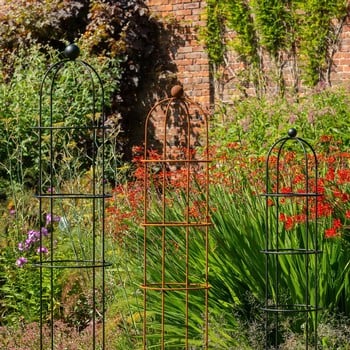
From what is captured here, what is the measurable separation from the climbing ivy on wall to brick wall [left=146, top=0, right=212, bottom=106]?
149 millimetres

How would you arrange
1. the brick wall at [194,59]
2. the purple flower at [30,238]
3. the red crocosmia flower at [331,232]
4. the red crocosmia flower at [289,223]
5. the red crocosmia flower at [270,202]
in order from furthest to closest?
the brick wall at [194,59] < the purple flower at [30,238] < the red crocosmia flower at [270,202] < the red crocosmia flower at [289,223] < the red crocosmia flower at [331,232]

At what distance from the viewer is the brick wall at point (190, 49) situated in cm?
1120

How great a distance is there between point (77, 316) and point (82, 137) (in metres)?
4.27

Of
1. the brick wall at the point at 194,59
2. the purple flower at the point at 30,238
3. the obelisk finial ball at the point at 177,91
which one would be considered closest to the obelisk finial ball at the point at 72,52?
the obelisk finial ball at the point at 177,91

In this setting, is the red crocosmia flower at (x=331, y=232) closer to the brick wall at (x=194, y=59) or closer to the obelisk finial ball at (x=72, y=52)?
the obelisk finial ball at (x=72, y=52)

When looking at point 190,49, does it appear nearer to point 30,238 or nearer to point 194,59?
point 194,59

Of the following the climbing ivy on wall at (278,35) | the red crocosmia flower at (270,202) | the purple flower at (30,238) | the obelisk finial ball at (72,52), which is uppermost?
the climbing ivy on wall at (278,35)

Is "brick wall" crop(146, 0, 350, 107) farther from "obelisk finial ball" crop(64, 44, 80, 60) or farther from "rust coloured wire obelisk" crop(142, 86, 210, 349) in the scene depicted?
"obelisk finial ball" crop(64, 44, 80, 60)

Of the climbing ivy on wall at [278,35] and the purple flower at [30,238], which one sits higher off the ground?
the climbing ivy on wall at [278,35]

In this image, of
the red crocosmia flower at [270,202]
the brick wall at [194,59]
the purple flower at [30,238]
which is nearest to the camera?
the red crocosmia flower at [270,202]

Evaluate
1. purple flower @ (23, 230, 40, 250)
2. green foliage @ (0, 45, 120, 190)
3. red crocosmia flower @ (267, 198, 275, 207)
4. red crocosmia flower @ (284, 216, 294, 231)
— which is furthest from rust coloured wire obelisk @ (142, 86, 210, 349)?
green foliage @ (0, 45, 120, 190)

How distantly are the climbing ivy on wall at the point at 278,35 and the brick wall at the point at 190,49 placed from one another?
15 cm

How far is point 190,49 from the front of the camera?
11297 mm

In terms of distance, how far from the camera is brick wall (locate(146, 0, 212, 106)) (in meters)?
11.2
